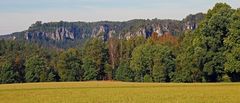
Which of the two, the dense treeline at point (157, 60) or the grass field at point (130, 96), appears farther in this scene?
the dense treeline at point (157, 60)

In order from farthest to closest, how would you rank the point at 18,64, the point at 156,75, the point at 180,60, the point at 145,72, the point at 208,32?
1. the point at 18,64
2. the point at 145,72
3. the point at 156,75
4. the point at 180,60
5. the point at 208,32

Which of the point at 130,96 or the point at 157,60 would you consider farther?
the point at 157,60

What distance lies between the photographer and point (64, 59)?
445 feet

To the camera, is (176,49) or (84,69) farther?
(84,69)

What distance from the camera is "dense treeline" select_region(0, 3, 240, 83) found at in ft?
281

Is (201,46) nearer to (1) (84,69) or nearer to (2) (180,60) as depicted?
(2) (180,60)

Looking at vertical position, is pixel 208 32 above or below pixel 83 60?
above

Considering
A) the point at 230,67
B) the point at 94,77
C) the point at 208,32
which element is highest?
the point at 208,32

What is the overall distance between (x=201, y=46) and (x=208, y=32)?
141 inches

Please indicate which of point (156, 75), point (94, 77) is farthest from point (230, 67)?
point (94, 77)

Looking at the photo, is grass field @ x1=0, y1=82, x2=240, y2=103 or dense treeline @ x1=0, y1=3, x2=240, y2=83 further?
dense treeline @ x1=0, y1=3, x2=240, y2=83

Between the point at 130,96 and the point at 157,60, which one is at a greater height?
the point at 130,96

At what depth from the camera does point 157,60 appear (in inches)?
4500

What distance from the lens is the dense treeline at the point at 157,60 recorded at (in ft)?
281
